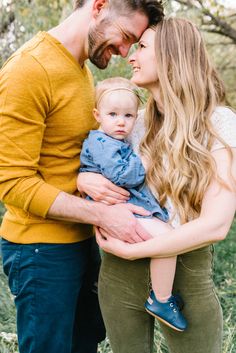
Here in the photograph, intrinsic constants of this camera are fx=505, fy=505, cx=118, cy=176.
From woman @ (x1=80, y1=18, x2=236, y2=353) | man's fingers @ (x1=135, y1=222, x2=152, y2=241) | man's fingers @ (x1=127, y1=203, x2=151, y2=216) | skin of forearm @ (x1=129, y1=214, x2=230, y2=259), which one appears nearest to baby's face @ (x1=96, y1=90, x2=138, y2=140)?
woman @ (x1=80, y1=18, x2=236, y2=353)

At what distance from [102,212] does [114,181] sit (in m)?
0.15

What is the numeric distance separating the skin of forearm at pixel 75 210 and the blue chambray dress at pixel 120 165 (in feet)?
0.50

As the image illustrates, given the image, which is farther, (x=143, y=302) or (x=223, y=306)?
(x=223, y=306)

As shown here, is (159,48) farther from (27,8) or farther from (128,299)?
(27,8)

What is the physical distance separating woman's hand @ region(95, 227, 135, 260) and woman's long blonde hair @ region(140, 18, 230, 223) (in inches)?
10.6

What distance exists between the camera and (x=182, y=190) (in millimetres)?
2170

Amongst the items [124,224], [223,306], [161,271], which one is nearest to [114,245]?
[124,224]

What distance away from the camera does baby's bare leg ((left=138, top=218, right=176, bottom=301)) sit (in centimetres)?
213

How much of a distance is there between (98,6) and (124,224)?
105 cm

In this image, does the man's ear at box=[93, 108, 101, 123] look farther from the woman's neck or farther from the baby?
the woman's neck

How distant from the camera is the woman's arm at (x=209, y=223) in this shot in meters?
2.04

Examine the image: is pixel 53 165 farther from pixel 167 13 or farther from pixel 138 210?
pixel 167 13

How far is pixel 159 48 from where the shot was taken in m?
2.22

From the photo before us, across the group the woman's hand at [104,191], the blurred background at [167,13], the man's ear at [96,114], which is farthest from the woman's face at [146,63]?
the blurred background at [167,13]
